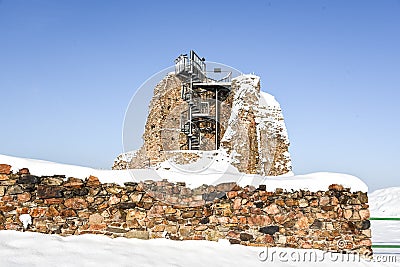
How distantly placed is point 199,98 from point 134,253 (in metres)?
13.7

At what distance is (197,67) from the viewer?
56.5 feet

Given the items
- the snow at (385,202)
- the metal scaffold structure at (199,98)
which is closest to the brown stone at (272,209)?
the snow at (385,202)

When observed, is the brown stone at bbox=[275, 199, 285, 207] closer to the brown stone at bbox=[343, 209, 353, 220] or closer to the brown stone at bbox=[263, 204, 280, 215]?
the brown stone at bbox=[263, 204, 280, 215]

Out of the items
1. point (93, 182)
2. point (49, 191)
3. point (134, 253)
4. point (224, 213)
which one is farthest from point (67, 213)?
point (224, 213)

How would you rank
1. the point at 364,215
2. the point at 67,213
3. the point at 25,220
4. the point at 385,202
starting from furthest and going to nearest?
1. the point at 385,202
2. the point at 364,215
3. the point at 67,213
4. the point at 25,220

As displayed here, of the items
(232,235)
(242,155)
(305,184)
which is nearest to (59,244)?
(232,235)

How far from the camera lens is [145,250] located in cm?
454

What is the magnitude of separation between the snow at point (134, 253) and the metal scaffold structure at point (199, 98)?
1204 centimetres

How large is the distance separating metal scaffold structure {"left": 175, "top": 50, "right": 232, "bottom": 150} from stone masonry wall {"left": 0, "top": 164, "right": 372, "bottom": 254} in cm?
1180

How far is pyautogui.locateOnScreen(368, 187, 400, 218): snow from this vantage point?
1377 cm

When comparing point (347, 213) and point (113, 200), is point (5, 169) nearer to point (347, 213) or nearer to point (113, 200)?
point (113, 200)

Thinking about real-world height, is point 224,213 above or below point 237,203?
below

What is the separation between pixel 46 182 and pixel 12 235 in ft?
2.25

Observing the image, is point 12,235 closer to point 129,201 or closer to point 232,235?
point 129,201
